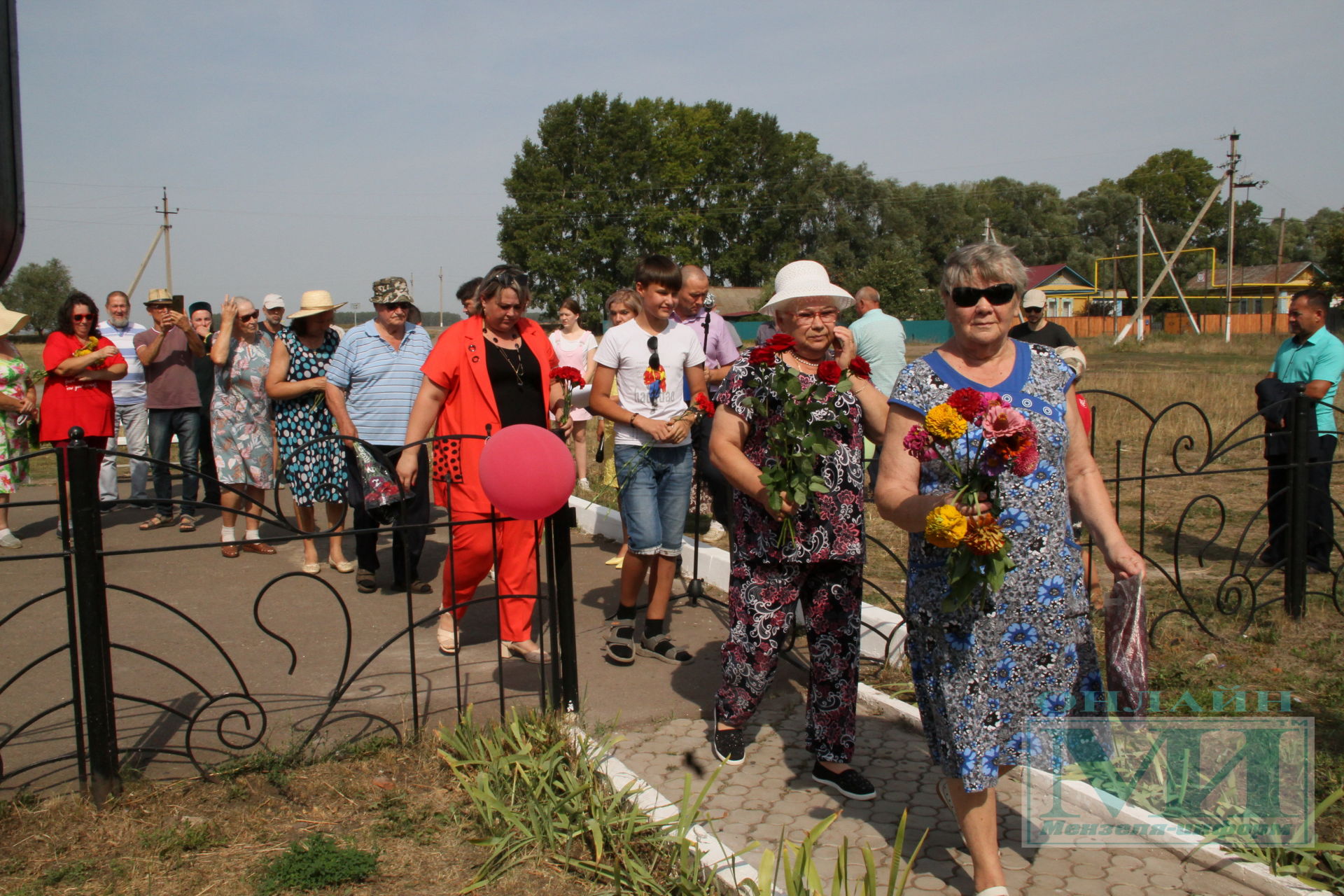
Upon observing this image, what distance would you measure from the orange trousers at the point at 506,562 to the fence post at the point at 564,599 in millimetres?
753

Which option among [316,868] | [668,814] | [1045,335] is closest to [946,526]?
[668,814]

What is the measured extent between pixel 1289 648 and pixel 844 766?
281 centimetres

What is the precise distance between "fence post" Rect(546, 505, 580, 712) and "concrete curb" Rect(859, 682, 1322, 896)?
136cm

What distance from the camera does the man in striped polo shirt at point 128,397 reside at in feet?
28.3

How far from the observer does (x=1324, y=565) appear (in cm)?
582

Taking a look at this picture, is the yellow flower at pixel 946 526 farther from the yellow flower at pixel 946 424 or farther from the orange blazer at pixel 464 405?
the orange blazer at pixel 464 405

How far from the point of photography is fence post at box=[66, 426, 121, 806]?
3.16 m

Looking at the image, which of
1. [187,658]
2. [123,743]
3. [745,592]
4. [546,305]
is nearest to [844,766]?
A: [745,592]

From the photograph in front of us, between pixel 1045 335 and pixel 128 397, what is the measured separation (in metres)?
7.67

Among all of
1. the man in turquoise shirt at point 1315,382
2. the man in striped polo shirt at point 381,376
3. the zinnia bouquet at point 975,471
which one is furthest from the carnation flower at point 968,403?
the man in turquoise shirt at point 1315,382

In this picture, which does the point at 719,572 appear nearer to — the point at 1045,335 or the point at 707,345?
the point at 707,345

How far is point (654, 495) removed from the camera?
15.8 feet

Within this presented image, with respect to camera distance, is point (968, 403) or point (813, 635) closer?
point (968, 403)

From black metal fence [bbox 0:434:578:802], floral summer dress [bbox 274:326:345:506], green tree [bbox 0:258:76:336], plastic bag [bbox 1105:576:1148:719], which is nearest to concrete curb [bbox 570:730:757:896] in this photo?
black metal fence [bbox 0:434:578:802]
